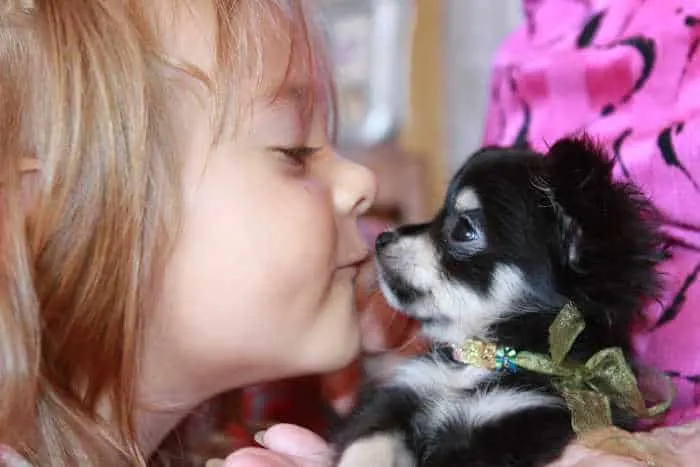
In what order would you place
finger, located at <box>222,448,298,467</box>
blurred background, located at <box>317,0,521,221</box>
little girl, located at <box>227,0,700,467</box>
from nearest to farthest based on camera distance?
finger, located at <box>222,448,298,467</box> → little girl, located at <box>227,0,700,467</box> → blurred background, located at <box>317,0,521,221</box>

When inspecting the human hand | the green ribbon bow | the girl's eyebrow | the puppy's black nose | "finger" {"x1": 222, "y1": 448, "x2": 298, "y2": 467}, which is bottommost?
the human hand

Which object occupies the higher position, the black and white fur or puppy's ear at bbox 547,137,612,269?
puppy's ear at bbox 547,137,612,269

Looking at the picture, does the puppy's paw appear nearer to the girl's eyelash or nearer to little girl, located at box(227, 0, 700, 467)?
little girl, located at box(227, 0, 700, 467)

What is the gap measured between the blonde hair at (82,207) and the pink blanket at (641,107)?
1.44ft

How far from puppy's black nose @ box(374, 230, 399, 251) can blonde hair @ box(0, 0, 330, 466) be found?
0.22 m

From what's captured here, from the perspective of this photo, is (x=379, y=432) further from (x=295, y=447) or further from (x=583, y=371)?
(x=583, y=371)

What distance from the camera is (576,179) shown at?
3.01 ft

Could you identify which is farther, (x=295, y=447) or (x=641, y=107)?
(x=641, y=107)

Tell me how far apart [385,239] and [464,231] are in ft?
0.30

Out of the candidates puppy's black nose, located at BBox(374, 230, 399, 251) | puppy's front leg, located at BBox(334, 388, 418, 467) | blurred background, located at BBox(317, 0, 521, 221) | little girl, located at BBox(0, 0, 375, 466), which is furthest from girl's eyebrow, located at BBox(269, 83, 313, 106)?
blurred background, located at BBox(317, 0, 521, 221)

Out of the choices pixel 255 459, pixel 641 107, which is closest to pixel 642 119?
pixel 641 107

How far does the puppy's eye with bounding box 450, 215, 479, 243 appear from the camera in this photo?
3.22 ft

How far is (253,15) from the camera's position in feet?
3.17

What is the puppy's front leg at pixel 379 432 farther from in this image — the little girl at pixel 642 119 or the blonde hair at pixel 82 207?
the blonde hair at pixel 82 207
